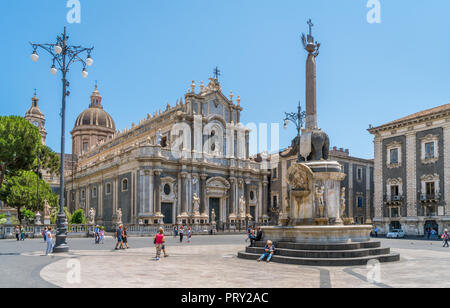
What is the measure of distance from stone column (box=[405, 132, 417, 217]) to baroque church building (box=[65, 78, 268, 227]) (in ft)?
57.0

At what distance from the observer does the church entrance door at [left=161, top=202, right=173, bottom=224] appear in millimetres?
44834

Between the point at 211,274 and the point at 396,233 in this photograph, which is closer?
the point at 211,274

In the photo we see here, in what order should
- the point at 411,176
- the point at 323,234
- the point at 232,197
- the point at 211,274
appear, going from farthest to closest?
the point at 232,197, the point at 411,176, the point at 323,234, the point at 211,274

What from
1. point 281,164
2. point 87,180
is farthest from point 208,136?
point 87,180

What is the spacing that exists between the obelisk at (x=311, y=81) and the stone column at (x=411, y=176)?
1101 inches

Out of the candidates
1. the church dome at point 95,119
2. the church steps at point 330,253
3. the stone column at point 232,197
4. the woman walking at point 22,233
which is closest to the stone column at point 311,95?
the church steps at point 330,253

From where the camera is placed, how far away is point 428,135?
136 feet

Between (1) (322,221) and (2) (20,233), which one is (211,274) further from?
(2) (20,233)

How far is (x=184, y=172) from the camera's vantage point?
45.9 meters

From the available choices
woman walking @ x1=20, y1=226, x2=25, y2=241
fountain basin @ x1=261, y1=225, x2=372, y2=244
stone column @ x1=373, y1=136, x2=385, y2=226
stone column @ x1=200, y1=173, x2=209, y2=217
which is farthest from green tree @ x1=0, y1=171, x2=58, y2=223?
fountain basin @ x1=261, y1=225, x2=372, y2=244

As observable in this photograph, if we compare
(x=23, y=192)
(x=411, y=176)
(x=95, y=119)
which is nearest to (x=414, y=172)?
(x=411, y=176)

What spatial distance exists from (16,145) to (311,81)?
1159 inches
